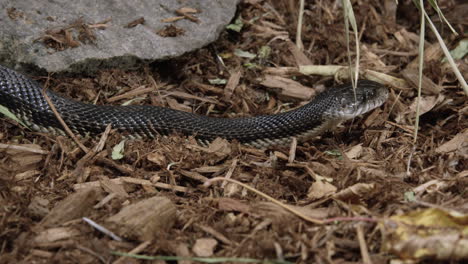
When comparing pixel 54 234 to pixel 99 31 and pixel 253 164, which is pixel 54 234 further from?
pixel 99 31

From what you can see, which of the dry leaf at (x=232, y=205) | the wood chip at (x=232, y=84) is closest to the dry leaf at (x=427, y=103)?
the wood chip at (x=232, y=84)

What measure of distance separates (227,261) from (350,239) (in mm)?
881

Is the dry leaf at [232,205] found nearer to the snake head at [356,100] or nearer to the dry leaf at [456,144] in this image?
the snake head at [356,100]

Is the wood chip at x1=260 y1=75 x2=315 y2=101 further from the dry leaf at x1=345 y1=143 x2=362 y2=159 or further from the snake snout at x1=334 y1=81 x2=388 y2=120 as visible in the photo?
the dry leaf at x1=345 y1=143 x2=362 y2=159

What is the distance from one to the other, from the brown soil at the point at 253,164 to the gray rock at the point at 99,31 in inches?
8.1

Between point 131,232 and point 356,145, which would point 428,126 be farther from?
point 131,232

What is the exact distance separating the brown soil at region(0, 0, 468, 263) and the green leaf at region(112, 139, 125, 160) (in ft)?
0.14

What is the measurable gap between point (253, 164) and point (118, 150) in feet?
4.37

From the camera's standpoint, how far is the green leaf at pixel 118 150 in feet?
14.8

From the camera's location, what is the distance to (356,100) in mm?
5477

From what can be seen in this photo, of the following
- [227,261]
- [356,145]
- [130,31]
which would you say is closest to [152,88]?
[130,31]

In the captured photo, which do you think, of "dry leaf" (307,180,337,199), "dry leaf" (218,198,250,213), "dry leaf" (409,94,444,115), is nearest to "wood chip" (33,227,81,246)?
"dry leaf" (218,198,250,213)

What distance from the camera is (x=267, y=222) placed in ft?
11.4

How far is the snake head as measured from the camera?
543 centimetres
